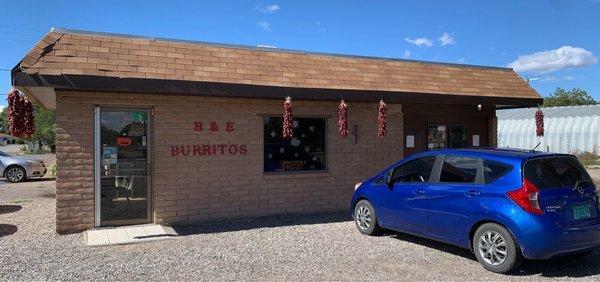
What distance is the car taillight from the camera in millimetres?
6102

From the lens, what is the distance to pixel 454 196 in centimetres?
696

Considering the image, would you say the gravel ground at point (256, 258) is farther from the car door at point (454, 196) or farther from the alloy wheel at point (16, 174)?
the alloy wheel at point (16, 174)

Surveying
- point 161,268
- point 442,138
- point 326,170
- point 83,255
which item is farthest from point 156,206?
point 442,138

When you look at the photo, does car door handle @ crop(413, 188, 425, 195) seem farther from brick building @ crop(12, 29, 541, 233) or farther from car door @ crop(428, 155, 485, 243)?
brick building @ crop(12, 29, 541, 233)

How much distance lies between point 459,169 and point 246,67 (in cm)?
463

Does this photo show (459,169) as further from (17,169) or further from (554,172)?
(17,169)

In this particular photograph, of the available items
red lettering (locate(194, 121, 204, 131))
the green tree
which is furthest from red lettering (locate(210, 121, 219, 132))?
the green tree

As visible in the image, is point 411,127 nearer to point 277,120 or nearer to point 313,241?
point 277,120

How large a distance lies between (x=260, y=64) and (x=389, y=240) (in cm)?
423

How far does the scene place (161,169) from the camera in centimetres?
938

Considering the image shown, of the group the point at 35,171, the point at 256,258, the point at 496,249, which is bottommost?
the point at 256,258

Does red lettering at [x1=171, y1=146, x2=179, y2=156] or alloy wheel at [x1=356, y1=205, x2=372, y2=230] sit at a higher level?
red lettering at [x1=171, y1=146, x2=179, y2=156]

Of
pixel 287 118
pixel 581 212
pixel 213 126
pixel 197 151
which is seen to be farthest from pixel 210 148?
pixel 581 212

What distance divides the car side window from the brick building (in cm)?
278
